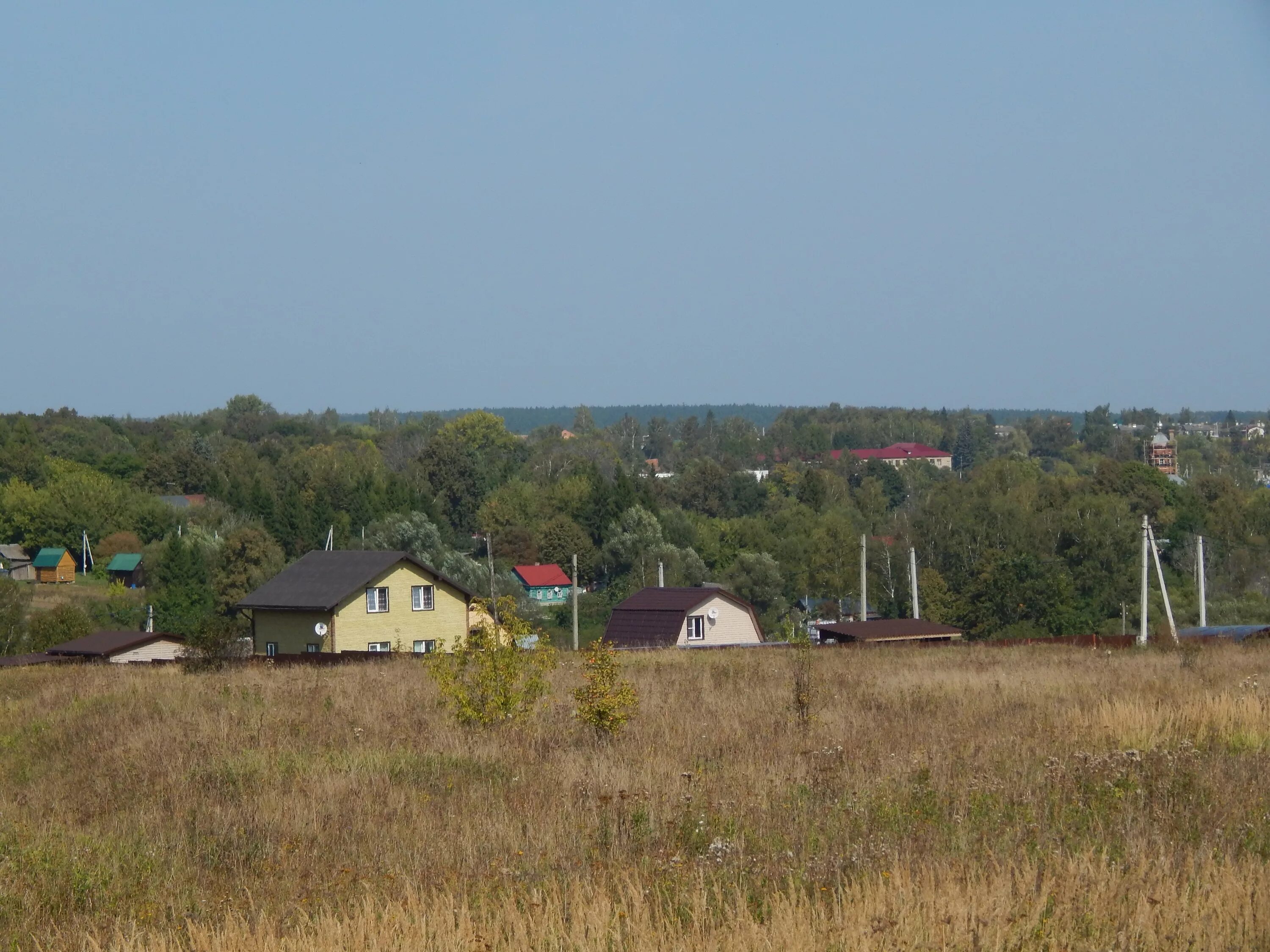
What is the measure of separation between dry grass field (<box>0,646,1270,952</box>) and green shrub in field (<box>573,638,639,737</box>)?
11.8 inches

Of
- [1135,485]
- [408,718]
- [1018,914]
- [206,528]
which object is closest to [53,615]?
[206,528]

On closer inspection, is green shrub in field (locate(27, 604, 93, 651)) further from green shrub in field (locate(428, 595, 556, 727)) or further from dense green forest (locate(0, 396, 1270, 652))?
green shrub in field (locate(428, 595, 556, 727))

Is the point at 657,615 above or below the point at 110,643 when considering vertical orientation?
above

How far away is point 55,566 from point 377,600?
6016 centimetres

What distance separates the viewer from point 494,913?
21.8ft

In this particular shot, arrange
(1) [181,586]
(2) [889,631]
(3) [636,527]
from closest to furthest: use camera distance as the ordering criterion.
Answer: (2) [889,631]
(1) [181,586]
(3) [636,527]

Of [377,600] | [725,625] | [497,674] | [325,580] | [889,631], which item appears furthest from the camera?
[725,625]

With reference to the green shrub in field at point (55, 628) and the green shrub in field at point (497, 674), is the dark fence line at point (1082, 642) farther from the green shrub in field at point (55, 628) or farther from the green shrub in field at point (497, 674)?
the green shrub in field at point (55, 628)

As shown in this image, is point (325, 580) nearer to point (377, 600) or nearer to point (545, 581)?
point (377, 600)

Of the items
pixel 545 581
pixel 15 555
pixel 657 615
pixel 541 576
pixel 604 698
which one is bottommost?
pixel 545 581

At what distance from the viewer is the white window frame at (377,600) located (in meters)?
43.8

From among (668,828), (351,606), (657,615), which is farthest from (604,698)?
(657,615)

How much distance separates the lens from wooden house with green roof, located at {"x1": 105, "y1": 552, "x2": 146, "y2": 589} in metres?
89.7

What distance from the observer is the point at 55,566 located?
3679 inches
